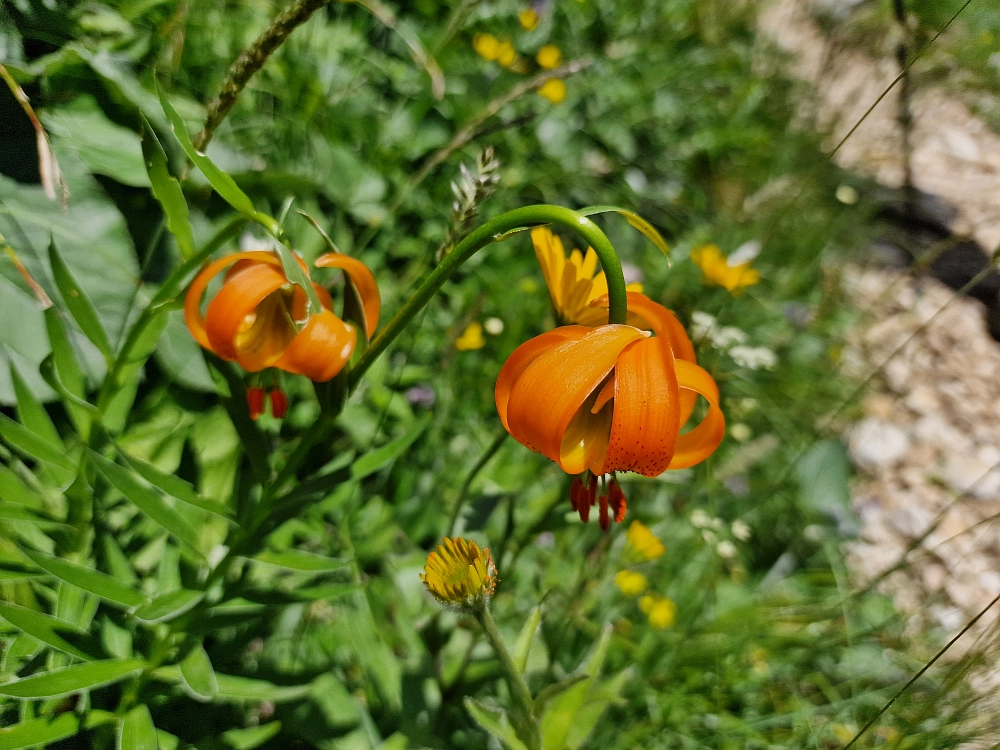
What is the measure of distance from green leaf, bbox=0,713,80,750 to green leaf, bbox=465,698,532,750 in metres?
0.54

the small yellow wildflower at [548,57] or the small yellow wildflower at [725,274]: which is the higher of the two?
the small yellow wildflower at [548,57]

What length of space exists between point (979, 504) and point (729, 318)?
1.20 m

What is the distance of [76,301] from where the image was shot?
0.91 metres

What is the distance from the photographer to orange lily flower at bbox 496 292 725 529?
626 mm

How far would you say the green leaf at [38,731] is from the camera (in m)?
0.82

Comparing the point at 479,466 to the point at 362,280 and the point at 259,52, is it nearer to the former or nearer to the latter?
the point at 362,280

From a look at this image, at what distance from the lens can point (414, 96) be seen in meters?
2.10

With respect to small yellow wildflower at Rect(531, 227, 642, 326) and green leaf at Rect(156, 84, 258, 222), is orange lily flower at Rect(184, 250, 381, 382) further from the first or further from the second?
small yellow wildflower at Rect(531, 227, 642, 326)

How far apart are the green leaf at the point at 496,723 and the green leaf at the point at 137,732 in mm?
443

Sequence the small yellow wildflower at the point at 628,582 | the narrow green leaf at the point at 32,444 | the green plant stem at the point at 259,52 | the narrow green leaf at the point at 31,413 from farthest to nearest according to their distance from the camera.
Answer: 1. the small yellow wildflower at the point at 628,582
2. the narrow green leaf at the point at 31,413
3. the narrow green leaf at the point at 32,444
4. the green plant stem at the point at 259,52

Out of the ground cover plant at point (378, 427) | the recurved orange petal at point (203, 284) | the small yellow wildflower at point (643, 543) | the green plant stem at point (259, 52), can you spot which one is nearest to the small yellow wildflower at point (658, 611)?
the ground cover plant at point (378, 427)

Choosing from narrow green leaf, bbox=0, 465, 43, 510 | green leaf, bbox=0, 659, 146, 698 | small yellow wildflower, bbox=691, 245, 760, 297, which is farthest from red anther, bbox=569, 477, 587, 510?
small yellow wildflower, bbox=691, 245, 760, 297

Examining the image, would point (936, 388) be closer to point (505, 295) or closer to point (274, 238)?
point (505, 295)

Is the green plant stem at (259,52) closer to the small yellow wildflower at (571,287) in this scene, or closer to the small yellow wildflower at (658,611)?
the small yellow wildflower at (571,287)
